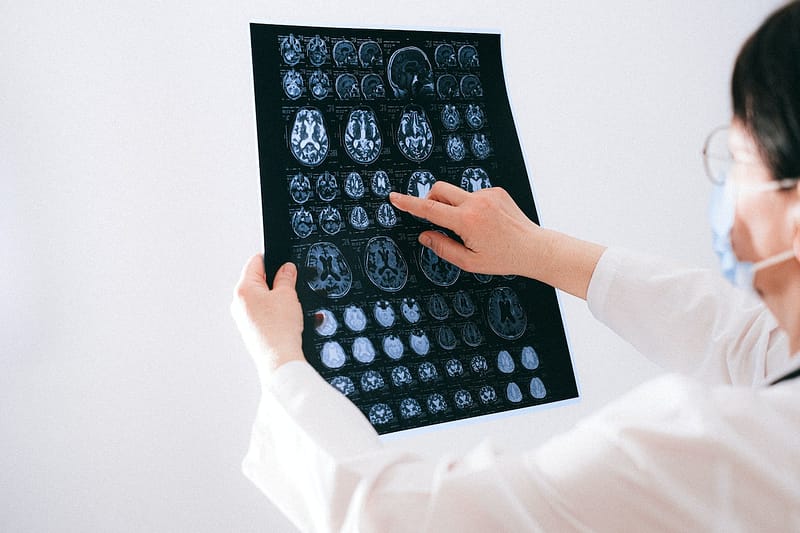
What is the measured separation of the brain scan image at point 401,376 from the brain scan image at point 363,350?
0.04 meters

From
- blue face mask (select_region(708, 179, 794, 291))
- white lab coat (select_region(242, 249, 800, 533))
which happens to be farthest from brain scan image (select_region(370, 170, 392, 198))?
blue face mask (select_region(708, 179, 794, 291))

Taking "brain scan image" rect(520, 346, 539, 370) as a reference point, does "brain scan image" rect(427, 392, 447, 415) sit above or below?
below

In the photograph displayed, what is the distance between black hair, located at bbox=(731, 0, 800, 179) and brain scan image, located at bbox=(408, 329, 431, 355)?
20.4 inches

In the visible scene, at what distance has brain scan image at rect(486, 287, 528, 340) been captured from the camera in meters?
1.02

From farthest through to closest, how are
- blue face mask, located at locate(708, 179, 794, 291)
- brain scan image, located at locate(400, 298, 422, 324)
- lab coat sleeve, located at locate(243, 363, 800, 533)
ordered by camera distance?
brain scan image, located at locate(400, 298, 422, 324) < blue face mask, located at locate(708, 179, 794, 291) < lab coat sleeve, located at locate(243, 363, 800, 533)

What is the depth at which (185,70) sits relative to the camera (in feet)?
3.40

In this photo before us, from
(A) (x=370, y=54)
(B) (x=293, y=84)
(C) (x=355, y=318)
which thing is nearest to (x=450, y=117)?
(A) (x=370, y=54)

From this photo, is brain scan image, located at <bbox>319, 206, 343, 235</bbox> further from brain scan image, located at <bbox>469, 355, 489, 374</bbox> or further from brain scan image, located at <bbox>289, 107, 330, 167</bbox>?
brain scan image, located at <bbox>469, 355, 489, 374</bbox>

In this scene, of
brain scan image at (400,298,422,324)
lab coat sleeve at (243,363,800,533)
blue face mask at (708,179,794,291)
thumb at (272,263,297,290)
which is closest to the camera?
lab coat sleeve at (243,363,800,533)

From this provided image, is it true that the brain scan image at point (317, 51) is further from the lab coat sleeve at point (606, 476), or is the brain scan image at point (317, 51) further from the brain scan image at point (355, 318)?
the lab coat sleeve at point (606, 476)

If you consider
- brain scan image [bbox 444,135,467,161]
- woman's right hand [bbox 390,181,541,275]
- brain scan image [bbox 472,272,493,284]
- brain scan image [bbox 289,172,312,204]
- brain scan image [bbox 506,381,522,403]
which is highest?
brain scan image [bbox 444,135,467,161]

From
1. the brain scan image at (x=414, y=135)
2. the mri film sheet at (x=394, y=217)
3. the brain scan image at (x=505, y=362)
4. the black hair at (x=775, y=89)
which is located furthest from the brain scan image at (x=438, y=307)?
the black hair at (x=775, y=89)

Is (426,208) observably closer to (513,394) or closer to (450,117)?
(450,117)

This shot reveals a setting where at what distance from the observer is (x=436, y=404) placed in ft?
3.18
